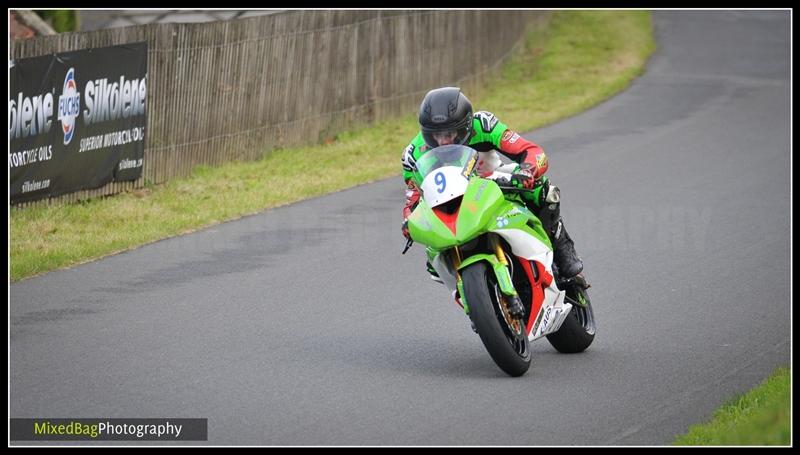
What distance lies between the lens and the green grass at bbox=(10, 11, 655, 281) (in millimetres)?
12789

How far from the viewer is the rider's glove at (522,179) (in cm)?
775

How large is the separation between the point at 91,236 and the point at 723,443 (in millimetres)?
8403

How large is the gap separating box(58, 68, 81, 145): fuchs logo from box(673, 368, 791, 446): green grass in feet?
28.9

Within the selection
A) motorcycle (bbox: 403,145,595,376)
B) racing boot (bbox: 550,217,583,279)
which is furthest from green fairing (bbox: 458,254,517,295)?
racing boot (bbox: 550,217,583,279)

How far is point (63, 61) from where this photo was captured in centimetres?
1418

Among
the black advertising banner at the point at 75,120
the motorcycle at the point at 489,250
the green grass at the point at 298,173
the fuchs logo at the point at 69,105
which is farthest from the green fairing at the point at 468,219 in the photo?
the fuchs logo at the point at 69,105

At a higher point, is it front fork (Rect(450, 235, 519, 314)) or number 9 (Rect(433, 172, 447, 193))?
number 9 (Rect(433, 172, 447, 193))

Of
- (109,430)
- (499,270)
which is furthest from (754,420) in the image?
(109,430)

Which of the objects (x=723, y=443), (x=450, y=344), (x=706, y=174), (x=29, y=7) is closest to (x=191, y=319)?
(x=450, y=344)

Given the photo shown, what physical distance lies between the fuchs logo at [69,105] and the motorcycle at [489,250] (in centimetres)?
737

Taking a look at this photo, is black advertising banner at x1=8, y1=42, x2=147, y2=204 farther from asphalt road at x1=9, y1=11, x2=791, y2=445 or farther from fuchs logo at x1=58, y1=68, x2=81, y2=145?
asphalt road at x1=9, y1=11, x2=791, y2=445

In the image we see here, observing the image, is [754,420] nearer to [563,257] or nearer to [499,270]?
[499,270]

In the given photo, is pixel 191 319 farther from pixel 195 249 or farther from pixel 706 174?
pixel 706 174

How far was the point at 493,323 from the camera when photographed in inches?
287
